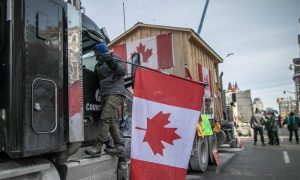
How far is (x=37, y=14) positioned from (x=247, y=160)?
8.79 m

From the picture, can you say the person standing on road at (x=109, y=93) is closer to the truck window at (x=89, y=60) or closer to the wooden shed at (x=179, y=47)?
the truck window at (x=89, y=60)

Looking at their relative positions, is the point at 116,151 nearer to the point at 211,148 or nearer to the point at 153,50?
the point at 153,50

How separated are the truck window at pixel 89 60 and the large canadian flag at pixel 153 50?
4.58 meters

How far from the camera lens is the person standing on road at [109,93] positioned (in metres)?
4.18

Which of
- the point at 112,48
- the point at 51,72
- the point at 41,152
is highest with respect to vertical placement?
the point at 112,48

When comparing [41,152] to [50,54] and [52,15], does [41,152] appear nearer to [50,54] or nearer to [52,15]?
[50,54]

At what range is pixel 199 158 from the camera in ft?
26.6

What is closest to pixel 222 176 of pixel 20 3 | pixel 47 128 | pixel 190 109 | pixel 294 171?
pixel 294 171

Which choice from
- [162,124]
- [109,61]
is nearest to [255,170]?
[162,124]

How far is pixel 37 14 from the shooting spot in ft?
10.2

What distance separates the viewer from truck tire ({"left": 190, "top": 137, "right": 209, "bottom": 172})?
807cm

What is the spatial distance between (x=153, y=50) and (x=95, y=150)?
224 inches

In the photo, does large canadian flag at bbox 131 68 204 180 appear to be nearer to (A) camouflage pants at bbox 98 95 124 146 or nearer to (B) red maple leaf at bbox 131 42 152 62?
(A) camouflage pants at bbox 98 95 124 146

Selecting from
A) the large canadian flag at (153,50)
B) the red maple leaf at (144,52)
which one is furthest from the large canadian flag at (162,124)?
the red maple leaf at (144,52)
